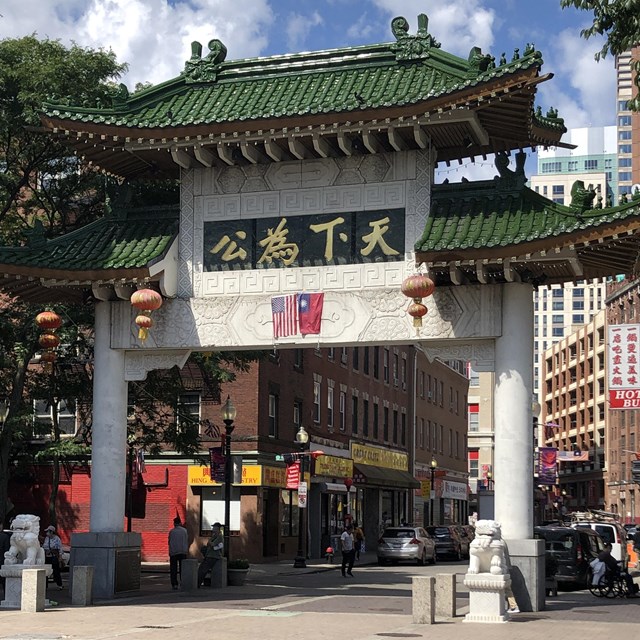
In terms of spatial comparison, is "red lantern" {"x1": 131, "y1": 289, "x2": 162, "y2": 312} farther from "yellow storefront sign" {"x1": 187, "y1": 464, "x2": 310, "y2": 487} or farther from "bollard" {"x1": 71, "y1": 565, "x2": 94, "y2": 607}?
"yellow storefront sign" {"x1": 187, "y1": 464, "x2": 310, "y2": 487}

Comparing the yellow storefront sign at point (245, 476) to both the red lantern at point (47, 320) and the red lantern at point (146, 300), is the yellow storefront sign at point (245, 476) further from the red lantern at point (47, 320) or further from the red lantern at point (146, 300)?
the red lantern at point (146, 300)

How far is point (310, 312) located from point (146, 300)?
340 centimetres

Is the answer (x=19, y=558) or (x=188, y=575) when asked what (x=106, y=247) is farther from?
(x=188, y=575)

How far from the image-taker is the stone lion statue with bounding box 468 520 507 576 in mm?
19547

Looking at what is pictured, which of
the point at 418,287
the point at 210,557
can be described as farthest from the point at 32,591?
the point at 418,287

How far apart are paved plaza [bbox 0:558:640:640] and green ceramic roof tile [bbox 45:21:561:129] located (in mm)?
9719

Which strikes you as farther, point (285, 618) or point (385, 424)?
point (385, 424)

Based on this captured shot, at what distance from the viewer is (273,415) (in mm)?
48812

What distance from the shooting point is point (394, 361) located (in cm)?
7025

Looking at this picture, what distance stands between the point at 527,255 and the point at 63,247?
34.1ft

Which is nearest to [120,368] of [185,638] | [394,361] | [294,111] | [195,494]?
[294,111]

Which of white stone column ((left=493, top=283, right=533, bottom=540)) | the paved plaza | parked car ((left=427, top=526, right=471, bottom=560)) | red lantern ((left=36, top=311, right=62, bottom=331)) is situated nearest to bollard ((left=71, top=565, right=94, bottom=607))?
the paved plaza

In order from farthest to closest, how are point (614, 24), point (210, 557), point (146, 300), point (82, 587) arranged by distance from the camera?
point (210, 557) → point (146, 300) → point (82, 587) → point (614, 24)

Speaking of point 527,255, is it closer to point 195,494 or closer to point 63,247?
point 63,247
